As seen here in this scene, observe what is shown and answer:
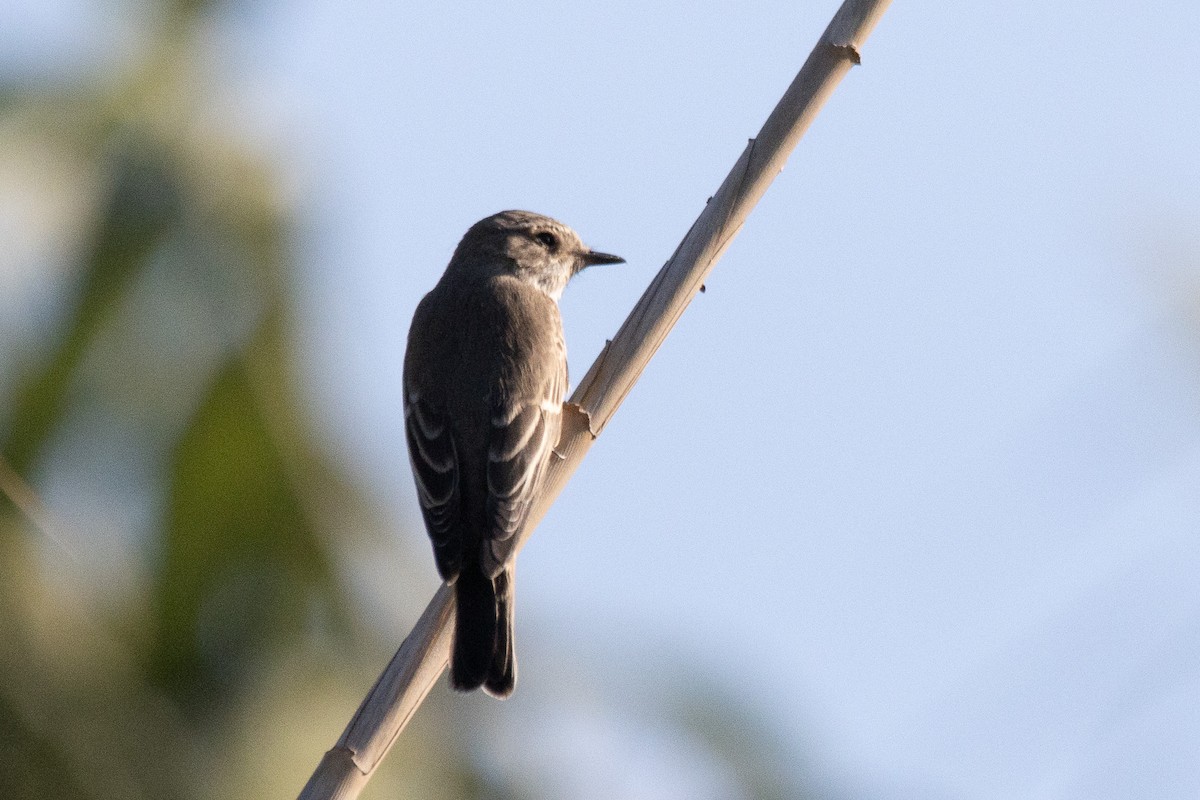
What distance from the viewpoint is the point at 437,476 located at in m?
5.38

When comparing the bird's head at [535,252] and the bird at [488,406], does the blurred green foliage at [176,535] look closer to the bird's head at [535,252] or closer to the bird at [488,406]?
the bird at [488,406]

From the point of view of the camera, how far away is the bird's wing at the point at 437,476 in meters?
5.03

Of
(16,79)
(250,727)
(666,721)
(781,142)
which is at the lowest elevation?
(250,727)

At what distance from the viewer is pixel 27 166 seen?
5.93 metres

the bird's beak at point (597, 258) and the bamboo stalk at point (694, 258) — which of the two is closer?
the bamboo stalk at point (694, 258)

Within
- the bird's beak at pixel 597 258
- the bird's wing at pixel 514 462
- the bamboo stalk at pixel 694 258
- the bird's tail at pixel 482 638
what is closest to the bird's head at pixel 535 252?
Result: the bird's beak at pixel 597 258

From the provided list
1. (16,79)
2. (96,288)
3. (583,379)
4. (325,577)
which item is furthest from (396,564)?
(16,79)

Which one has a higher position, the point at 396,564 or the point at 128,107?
the point at 128,107

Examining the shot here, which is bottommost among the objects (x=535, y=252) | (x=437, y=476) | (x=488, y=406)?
(x=437, y=476)

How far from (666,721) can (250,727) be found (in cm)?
142

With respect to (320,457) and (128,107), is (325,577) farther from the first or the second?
(128,107)

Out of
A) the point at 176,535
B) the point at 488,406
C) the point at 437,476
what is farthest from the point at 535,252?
the point at 176,535

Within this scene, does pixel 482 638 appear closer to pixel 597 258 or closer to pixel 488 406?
pixel 488 406

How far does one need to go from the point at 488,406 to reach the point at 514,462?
1.29 feet
